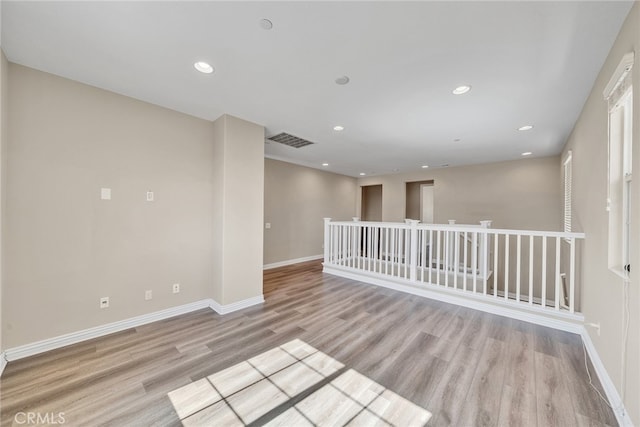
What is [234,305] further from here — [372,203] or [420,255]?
[372,203]

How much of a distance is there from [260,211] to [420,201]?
21.7 feet

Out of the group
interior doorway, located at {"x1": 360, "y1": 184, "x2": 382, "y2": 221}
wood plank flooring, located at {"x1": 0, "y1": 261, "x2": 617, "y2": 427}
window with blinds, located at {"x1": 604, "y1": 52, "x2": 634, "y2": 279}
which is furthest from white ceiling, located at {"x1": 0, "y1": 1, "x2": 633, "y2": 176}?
interior doorway, located at {"x1": 360, "y1": 184, "x2": 382, "y2": 221}

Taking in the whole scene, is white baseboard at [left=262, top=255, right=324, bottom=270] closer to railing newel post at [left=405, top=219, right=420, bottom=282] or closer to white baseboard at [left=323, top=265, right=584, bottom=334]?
white baseboard at [left=323, top=265, right=584, bottom=334]

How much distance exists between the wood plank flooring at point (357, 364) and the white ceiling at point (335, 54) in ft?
8.35

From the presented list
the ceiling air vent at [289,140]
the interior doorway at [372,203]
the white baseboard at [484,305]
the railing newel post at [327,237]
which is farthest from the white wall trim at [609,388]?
the interior doorway at [372,203]

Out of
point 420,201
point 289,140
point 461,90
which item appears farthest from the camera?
point 420,201

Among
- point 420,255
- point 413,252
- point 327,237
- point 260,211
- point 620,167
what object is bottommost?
point 420,255

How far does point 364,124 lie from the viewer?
3.32 m

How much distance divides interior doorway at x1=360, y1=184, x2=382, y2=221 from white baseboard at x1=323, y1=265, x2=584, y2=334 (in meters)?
4.98

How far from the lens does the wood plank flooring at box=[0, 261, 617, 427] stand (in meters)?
1.53

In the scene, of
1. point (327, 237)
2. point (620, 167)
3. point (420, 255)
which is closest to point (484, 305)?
point (420, 255)

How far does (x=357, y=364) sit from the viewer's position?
6.52 ft

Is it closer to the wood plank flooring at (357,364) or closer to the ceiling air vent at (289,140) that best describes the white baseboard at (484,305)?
the wood plank flooring at (357,364)

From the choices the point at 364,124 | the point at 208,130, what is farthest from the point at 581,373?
the point at 208,130
